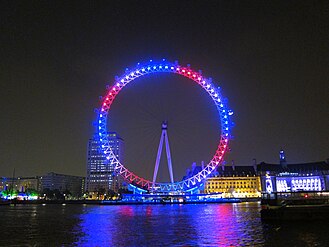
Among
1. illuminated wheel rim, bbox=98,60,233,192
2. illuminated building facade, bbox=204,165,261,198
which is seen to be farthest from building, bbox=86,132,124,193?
illuminated wheel rim, bbox=98,60,233,192

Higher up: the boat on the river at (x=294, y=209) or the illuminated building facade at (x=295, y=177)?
the illuminated building facade at (x=295, y=177)

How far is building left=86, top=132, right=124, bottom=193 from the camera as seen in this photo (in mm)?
172000

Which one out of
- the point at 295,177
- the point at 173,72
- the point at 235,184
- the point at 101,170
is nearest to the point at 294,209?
the point at 173,72

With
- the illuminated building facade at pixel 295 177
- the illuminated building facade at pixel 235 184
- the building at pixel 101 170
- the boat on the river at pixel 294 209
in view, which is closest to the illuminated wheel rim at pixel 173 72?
the boat on the river at pixel 294 209

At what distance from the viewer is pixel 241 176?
136000 mm

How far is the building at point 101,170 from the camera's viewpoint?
172 m

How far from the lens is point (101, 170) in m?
175

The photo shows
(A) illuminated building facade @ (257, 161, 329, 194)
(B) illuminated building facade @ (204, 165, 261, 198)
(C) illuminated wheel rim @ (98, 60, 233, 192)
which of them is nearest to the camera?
(C) illuminated wheel rim @ (98, 60, 233, 192)

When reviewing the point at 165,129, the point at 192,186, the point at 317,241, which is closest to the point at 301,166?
the point at 192,186

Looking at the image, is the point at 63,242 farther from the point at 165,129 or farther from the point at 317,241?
the point at 165,129

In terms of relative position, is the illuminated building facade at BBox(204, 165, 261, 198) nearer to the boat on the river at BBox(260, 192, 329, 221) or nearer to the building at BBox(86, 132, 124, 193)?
the building at BBox(86, 132, 124, 193)

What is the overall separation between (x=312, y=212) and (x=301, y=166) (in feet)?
354

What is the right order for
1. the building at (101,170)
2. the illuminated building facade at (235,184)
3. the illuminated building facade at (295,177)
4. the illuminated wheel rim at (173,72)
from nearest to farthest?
the illuminated wheel rim at (173,72), the illuminated building facade at (295,177), the illuminated building facade at (235,184), the building at (101,170)

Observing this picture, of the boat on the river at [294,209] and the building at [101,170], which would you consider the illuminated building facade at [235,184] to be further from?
the boat on the river at [294,209]
